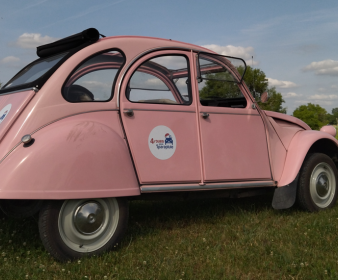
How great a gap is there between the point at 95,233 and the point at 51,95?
4.57 ft

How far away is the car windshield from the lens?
170 inches

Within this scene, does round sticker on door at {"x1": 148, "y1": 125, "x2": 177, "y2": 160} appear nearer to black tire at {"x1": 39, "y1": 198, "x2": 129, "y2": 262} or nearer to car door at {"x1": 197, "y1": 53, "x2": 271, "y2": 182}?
car door at {"x1": 197, "y1": 53, "x2": 271, "y2": 182}

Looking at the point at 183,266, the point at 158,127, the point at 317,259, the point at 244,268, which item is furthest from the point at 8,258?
the point at 317,259

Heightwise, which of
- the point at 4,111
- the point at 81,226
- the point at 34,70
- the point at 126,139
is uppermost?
the point at 34,70

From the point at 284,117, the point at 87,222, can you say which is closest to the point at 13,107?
the point at 87,222

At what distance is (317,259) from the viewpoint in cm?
378

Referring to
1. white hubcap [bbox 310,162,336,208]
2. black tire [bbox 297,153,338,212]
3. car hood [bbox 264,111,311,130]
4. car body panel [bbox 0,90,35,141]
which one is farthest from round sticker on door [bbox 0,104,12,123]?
white hubcap [bbox 310,162,336,208]

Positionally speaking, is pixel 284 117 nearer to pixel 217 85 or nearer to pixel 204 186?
pixel 217 85

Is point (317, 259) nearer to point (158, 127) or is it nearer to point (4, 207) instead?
point (158, 127)

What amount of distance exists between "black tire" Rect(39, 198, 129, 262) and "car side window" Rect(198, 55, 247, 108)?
5.55ft

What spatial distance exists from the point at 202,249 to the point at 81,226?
125 cm

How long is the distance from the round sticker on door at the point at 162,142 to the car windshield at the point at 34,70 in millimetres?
1302

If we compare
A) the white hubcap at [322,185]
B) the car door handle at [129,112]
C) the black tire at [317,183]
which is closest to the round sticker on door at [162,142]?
the car door handle at [129,112]

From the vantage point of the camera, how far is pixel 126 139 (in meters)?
4.01
